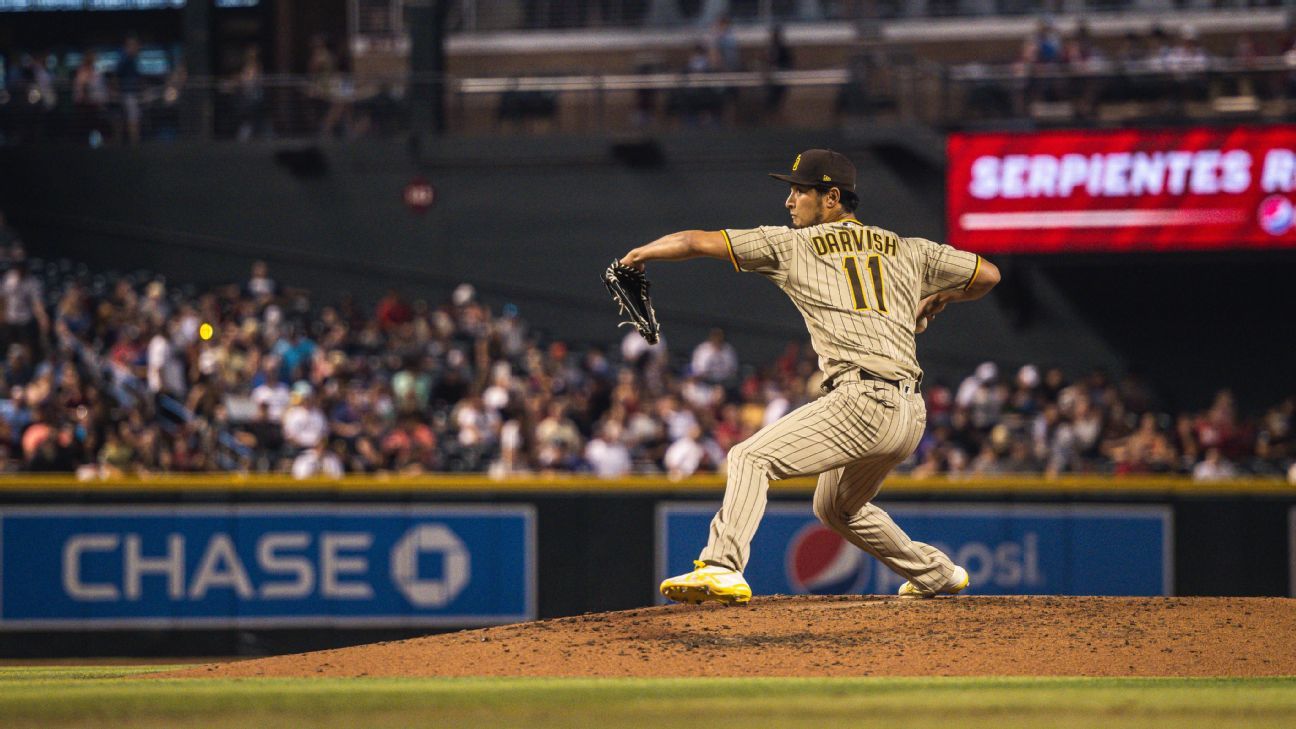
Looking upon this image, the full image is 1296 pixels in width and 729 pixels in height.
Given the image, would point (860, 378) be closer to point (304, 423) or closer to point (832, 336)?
point (832, 336)

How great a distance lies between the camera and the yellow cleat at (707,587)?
6.20 meters

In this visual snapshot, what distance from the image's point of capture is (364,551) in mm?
13031

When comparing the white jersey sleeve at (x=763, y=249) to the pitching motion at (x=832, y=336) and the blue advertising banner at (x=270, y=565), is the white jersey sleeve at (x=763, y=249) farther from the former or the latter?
the blue advertising banner at (x=270, y=565)

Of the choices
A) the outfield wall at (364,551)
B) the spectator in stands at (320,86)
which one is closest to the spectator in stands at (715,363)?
the outfield wall at (364,551)

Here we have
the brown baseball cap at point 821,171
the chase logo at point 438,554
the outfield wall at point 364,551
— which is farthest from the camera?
the chase logo at point 438,554

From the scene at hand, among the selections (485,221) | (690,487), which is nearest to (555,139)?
(485,221)

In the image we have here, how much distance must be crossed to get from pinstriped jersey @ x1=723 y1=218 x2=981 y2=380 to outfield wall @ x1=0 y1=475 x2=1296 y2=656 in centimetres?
629

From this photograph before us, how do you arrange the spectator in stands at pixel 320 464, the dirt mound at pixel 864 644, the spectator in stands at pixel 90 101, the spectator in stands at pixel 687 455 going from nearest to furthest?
1. the dirt mound at pixel 864 644
2. the spectator in stands at pixel 320 464
3. the spectator in stands at pixel 687 455
4. the spectator in stands at pixel 90 101

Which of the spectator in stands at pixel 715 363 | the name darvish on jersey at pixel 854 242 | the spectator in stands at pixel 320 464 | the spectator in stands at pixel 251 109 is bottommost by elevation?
the spectator in stands at pixel 320 464

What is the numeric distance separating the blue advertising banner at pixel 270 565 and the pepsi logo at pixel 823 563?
2.15m

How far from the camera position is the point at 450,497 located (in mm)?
13062

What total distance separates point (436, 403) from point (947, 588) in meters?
10.4

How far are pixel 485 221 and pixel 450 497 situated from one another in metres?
9.13

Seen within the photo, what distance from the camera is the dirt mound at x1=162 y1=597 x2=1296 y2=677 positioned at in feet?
21.3
